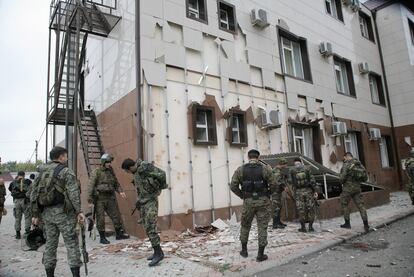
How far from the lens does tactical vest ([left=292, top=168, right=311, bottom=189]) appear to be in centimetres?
787

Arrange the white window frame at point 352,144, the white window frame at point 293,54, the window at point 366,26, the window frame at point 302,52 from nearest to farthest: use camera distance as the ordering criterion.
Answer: the window frame at point 302,52 → the white window frame at point 293,54 → the white window frame at point 352,144 → the window at point 366,26

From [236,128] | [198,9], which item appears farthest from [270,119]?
[198,9]

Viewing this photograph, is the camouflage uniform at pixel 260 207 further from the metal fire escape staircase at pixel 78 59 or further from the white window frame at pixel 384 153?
the white window frame at pixel 384 153

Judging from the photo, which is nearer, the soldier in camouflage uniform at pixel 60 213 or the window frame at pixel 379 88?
the soldier in camouflage uniform at pixel 60 213

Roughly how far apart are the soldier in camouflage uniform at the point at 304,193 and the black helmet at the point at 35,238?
5.33 m

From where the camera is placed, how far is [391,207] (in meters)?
10.9

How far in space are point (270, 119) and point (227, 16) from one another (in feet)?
11.9

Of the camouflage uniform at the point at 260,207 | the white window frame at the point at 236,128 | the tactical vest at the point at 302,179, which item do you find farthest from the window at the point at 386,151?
the camouflage uniform at the point at 260,207

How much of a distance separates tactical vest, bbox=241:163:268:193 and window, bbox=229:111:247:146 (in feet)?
13.7

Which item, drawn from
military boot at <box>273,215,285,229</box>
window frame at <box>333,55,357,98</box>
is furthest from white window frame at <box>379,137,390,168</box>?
military boot at <box>273,215,285,229</box>

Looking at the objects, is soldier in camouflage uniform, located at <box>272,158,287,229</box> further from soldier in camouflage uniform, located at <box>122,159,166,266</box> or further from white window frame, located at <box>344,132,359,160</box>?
white window frame, located at <box>344,132,359,160</box>

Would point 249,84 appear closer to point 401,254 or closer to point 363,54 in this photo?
point 401,254

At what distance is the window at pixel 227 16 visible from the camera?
35.5 ft

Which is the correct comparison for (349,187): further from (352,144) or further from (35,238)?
(352,144)
